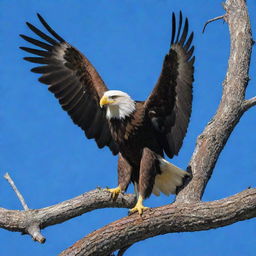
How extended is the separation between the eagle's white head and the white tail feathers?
643mm

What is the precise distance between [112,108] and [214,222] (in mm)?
1944

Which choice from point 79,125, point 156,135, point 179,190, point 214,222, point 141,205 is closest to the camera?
point 214,222

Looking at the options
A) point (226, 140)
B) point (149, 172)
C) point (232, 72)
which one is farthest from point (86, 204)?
point (232, 72)

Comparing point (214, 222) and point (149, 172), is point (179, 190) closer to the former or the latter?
point (149, 172)

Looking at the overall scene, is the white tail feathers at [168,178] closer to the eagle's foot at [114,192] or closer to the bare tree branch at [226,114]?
the bare tree branch at [226,114]

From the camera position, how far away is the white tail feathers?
622 cm

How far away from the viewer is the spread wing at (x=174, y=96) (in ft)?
20.2

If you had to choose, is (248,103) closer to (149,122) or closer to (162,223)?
(149,122)

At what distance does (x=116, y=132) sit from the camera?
6.41 metres

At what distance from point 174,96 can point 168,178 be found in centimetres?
90

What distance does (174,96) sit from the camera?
248 inches

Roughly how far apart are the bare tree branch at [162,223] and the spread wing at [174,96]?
136 cm

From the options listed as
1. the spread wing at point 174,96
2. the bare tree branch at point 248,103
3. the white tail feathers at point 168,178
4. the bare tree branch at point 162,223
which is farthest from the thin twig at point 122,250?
the bare tree branch at point 248,103

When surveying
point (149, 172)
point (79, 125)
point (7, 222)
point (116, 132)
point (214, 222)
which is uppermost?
point (79, 125)
